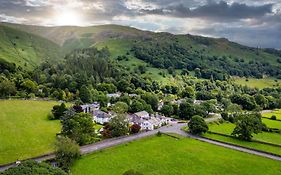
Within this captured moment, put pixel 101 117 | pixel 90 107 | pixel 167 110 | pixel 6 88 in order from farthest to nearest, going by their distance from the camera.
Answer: pixel 167 110
pixel 6 88
pixel 90 107
pixel 101 117

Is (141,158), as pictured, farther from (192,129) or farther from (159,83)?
(159,83)

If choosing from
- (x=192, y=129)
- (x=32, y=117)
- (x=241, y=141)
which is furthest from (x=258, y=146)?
(x=32, y=117)

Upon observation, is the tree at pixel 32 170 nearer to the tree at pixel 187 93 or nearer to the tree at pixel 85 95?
the tree at pixel 85 95

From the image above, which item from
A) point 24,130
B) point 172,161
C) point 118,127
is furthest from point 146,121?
point 24,130

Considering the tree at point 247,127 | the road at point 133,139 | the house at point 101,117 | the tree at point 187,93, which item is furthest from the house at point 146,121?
the tree at point 187,93

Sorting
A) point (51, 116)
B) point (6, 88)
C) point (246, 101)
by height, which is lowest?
point (246, 101)

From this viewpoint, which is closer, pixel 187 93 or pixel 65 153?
pixel 65 153

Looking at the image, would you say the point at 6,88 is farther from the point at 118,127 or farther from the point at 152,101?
the point at 118,127

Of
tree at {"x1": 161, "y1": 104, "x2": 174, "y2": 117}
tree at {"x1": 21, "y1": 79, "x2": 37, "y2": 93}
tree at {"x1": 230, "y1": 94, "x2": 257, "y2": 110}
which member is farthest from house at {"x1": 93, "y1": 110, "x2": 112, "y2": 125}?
tree at {"x1": 230, "y1": 94, "x2": 257, "y2": 110}

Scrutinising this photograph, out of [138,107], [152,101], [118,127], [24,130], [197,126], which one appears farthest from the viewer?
[152,101]
